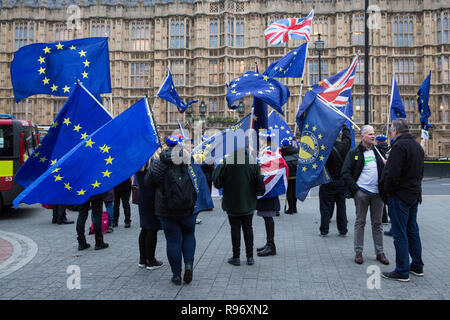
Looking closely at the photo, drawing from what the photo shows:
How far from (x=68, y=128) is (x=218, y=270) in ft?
11.0

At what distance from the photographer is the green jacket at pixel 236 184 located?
20.1 ft

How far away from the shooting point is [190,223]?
543cm

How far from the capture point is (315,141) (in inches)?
301

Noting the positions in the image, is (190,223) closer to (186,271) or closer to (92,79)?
(186,271)

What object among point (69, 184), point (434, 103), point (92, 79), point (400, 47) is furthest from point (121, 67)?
point (69, 184)

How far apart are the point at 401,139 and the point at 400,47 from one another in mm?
34931

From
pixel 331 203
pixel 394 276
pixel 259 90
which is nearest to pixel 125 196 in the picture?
pixel 259 90

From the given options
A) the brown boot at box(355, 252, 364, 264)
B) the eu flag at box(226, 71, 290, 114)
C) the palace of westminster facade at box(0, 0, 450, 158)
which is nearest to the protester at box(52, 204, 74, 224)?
the eu flag at box(226, 71, 290, 114)

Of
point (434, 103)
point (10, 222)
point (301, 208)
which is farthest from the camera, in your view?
point (434, 103)

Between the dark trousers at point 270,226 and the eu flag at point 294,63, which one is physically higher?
the eu flag at point 294,63

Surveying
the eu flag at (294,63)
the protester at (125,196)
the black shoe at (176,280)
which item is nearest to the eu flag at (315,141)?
the eu flag at (294,63)

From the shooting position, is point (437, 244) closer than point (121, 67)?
Yes

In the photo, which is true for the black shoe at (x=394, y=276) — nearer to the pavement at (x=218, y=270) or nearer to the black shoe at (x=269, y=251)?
the pavement at (x=218, y=270)

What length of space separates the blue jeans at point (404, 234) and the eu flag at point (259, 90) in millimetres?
2628
